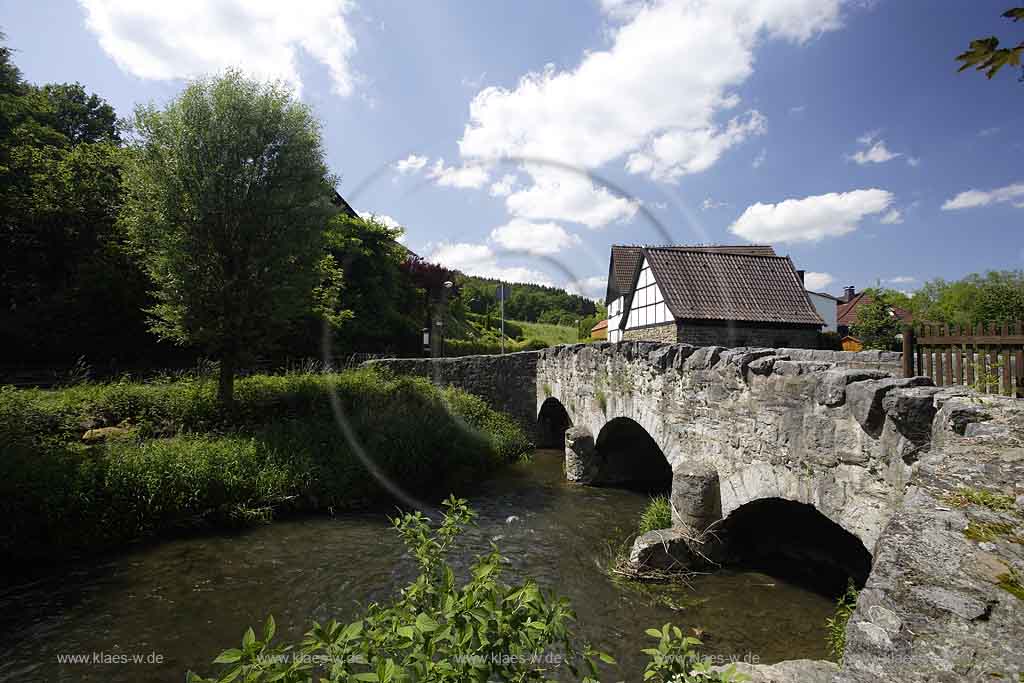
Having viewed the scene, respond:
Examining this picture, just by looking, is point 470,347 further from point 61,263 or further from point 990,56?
point 990,56

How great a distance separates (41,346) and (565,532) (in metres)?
16.9

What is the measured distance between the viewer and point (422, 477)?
10.7m

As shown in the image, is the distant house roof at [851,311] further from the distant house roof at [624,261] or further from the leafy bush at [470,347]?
the leafy bush at [470,347]

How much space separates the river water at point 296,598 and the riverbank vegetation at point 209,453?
85 cm

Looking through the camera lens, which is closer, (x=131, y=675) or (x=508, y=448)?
(x=131, y=675)

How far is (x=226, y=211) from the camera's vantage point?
36.4 feet

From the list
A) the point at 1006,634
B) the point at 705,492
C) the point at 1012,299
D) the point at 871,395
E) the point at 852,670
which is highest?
the point at 1012,299

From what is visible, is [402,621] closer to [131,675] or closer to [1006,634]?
[1006,634]

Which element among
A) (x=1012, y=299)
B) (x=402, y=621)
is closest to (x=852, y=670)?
(x=402, y=621)

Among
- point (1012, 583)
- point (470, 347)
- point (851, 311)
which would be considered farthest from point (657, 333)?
point (851, 311)

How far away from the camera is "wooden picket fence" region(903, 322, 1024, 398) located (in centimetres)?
439
